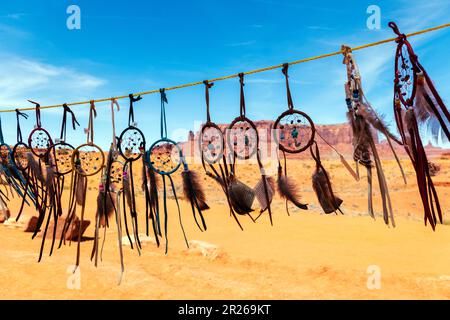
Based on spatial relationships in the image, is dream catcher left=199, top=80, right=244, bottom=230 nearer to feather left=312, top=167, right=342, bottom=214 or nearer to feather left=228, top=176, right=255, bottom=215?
feather left=228, top=176, right=255, bottom=215

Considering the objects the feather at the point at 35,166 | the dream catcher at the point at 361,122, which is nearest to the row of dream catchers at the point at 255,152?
the dream catcher at the point at 361,122

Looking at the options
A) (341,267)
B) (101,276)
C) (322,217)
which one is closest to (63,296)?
(101,276)

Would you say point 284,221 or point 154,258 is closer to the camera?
point 154,258

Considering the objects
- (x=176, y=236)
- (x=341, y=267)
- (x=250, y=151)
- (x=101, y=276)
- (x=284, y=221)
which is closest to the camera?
(x=250, y=151)

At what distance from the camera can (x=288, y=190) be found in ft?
13.8

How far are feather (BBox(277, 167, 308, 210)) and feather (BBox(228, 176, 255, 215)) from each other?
0.34 metres

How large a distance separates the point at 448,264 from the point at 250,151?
8.37 metres

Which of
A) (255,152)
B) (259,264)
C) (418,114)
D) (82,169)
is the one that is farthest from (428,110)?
(259,264)

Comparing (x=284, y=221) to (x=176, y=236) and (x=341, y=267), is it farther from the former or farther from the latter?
(x=341, y=267)

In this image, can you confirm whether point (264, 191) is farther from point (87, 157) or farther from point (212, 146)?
point (87, 157)

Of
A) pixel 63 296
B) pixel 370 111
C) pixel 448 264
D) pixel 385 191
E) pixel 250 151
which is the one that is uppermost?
pixel 370 111

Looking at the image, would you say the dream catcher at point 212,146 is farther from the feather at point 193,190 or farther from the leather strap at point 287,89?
the leather strap at point 287,89

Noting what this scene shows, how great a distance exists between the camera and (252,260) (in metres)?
9.74

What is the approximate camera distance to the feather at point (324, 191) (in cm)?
402
